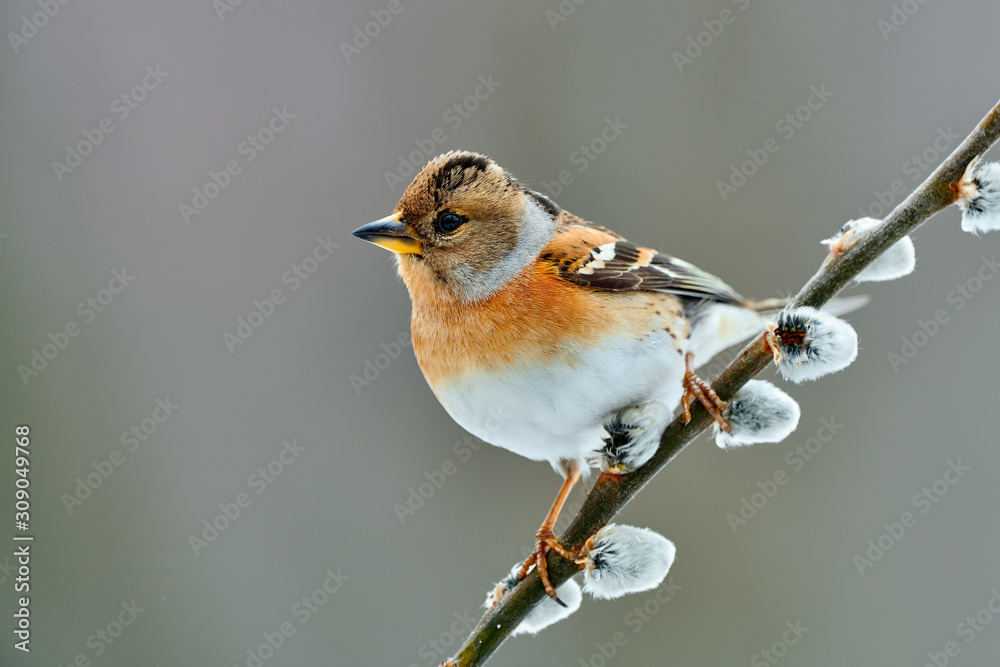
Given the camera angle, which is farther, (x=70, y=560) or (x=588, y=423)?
(x=70, y=560)

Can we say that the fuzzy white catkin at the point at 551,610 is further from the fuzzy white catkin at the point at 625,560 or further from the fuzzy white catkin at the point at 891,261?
the fuzzy white catkin at the point at 891,261

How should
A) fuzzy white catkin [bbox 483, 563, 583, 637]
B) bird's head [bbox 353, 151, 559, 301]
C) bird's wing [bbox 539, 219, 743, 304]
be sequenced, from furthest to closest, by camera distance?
bird's wing [bbox 539, 219, 743, 304] < bird's head [bbox 353, 151, 559, 301] < fuzzy white catkin [bbox 483, 563, 583, 637]

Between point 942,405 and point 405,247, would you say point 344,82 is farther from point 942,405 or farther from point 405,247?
point 942,405

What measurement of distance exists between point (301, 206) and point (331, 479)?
1.01 m

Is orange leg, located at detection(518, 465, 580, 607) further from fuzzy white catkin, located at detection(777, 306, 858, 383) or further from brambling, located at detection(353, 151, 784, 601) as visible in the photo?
fuzzy white catkin, located at detection(777, 306, 858, 383)

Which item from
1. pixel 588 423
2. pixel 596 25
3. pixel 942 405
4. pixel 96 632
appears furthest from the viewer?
pixel 596 25

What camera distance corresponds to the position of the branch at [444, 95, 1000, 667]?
1122 mm

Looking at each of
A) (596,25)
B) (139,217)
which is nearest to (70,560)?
(139,217)

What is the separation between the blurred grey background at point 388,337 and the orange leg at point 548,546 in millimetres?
873

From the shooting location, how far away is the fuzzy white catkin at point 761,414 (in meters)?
1.27

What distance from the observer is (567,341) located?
1591 millimetres

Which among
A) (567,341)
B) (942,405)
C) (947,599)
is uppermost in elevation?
(942,405)

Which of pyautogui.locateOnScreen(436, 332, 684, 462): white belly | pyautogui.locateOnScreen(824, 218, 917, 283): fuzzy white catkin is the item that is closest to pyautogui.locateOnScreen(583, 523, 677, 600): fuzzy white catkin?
pyautogui.locateOnScreen(436, 332, 684, 462): white belly

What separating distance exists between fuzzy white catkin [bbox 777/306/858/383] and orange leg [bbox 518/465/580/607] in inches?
18.4
